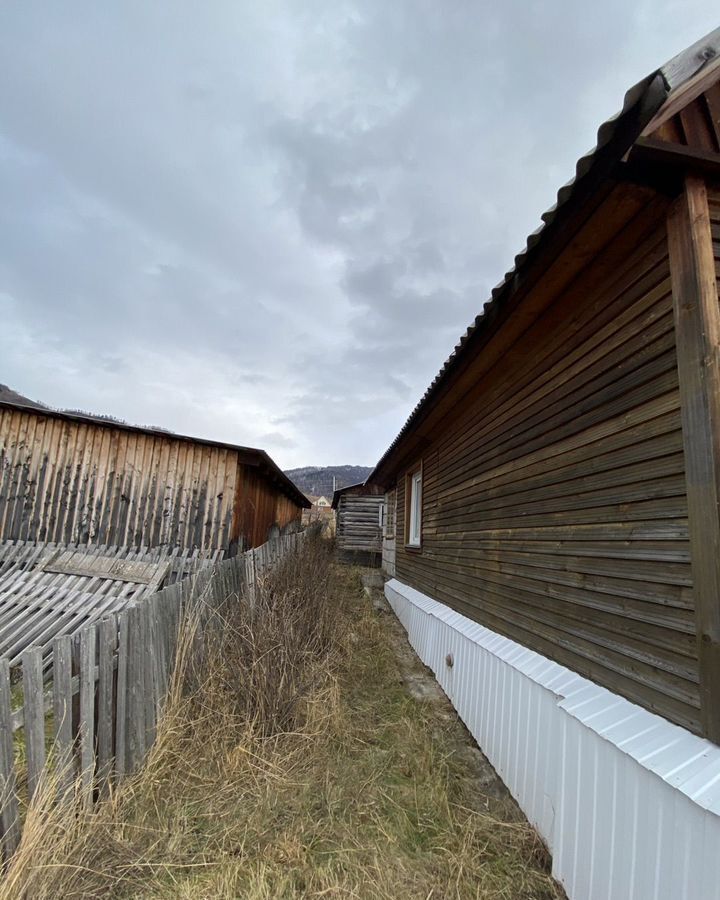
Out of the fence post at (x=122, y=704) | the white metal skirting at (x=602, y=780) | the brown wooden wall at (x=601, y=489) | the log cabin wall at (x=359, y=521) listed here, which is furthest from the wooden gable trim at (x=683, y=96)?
the log cabin wall at (x=359, y=521)

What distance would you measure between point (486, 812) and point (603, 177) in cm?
376

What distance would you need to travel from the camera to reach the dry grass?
2.17 meters

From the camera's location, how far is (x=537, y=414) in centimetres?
352

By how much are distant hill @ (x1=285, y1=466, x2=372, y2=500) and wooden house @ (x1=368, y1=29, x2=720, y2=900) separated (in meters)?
70.1

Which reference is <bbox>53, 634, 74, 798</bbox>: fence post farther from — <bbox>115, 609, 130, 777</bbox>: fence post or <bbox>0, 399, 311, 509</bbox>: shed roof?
<bbox>0, 399, 311, 509</bbox>: shed roof

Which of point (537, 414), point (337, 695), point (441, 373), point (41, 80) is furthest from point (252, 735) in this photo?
point (41, 80)

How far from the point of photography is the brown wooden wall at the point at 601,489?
2.01 m

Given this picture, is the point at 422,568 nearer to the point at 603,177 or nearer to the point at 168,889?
the point at 168,889

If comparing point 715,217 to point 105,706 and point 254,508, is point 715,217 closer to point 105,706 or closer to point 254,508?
point 105,706

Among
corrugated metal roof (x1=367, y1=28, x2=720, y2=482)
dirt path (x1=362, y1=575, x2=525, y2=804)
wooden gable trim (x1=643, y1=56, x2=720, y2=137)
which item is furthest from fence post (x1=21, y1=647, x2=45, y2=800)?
wooden gable trim (x1=643, y1=56, x2=720, y2=137)

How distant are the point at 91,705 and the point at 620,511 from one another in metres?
3.20

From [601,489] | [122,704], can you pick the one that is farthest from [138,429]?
[601,489]

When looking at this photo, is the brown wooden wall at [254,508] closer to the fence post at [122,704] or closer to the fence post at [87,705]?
the fence post at [122,704]

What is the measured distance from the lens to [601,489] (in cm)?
256
